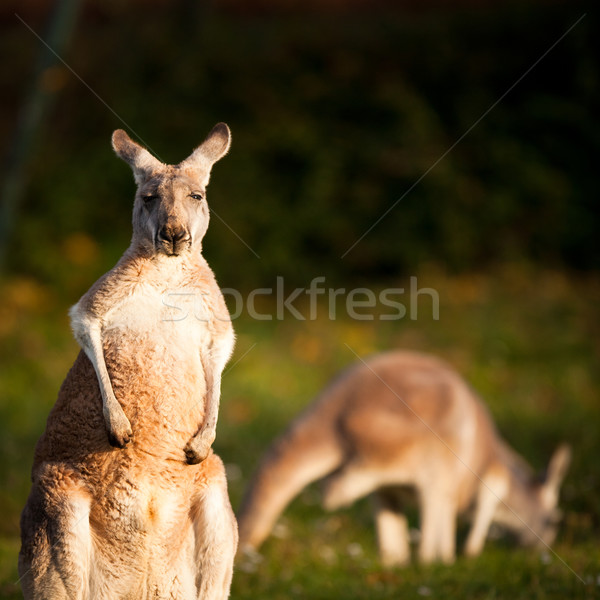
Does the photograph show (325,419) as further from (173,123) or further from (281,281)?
(173,123)

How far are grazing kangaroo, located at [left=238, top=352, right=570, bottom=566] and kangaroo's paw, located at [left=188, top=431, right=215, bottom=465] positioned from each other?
89.3 inches

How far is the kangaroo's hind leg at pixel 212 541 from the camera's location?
261cm

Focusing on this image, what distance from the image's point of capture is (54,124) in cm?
1231

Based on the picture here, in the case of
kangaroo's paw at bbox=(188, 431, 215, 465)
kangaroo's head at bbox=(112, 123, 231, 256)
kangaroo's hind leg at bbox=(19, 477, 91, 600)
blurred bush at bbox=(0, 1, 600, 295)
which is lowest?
kangaroo's hind leg at bbox=(19, 477, 91, 600)

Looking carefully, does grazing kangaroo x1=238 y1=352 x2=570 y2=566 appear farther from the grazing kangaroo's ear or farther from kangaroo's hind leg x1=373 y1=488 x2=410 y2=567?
the grazing kangaroo's ear

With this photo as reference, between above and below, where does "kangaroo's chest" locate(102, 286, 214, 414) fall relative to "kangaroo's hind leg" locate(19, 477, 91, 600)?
above

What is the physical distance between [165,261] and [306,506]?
3994 mm

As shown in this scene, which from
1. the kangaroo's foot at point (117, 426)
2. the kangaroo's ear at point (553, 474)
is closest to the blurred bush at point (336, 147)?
the kangaroo's ear at point (553, 474)

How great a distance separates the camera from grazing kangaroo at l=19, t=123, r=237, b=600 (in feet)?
8.32

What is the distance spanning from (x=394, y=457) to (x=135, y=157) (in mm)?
2898

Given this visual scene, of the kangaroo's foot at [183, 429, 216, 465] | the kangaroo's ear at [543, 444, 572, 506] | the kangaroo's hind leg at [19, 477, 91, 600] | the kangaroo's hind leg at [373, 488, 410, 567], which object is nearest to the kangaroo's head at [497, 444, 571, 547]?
the kangaroo's ear at [543, 444, 572, 506]

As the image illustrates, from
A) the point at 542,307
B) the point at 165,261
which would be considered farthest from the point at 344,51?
the point at 165,261

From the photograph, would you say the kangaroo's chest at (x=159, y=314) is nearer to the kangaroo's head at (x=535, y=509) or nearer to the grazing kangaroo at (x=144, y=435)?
the grazing kangaroo at (x=144, y=435)

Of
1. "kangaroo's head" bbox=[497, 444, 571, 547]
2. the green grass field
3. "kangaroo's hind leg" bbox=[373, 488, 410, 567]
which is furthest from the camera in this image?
"kangaroo's head" bbox=[497, 444, 571, 547]
